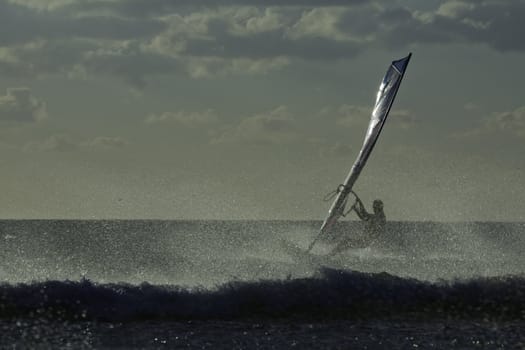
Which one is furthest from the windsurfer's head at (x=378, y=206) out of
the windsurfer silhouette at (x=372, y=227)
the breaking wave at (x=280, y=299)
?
the breaking wave at (x=280, y=299)

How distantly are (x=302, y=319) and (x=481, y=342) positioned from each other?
14.1 ft

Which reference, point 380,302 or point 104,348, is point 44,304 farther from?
point 380,302

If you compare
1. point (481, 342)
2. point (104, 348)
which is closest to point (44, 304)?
point (104, 348)

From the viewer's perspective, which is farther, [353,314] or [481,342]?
[353,314]

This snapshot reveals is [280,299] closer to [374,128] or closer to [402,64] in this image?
[374,128]

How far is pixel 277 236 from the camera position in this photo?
40000 mm

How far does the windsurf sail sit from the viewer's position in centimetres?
2506

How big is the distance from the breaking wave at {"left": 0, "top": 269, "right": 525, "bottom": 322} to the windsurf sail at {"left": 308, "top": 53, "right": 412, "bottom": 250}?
9.88 ft

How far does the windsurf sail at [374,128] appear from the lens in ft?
82.2

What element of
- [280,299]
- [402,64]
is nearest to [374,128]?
[402,64]

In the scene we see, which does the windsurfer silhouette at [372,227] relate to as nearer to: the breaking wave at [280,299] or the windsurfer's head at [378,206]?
the windsurfer's head at [378,206]

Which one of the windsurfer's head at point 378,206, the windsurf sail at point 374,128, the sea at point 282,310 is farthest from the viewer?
the windsurfer's head at point 378,206

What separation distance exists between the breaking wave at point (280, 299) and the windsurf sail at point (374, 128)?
9.88 ft

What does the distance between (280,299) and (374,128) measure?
21.5 feet
